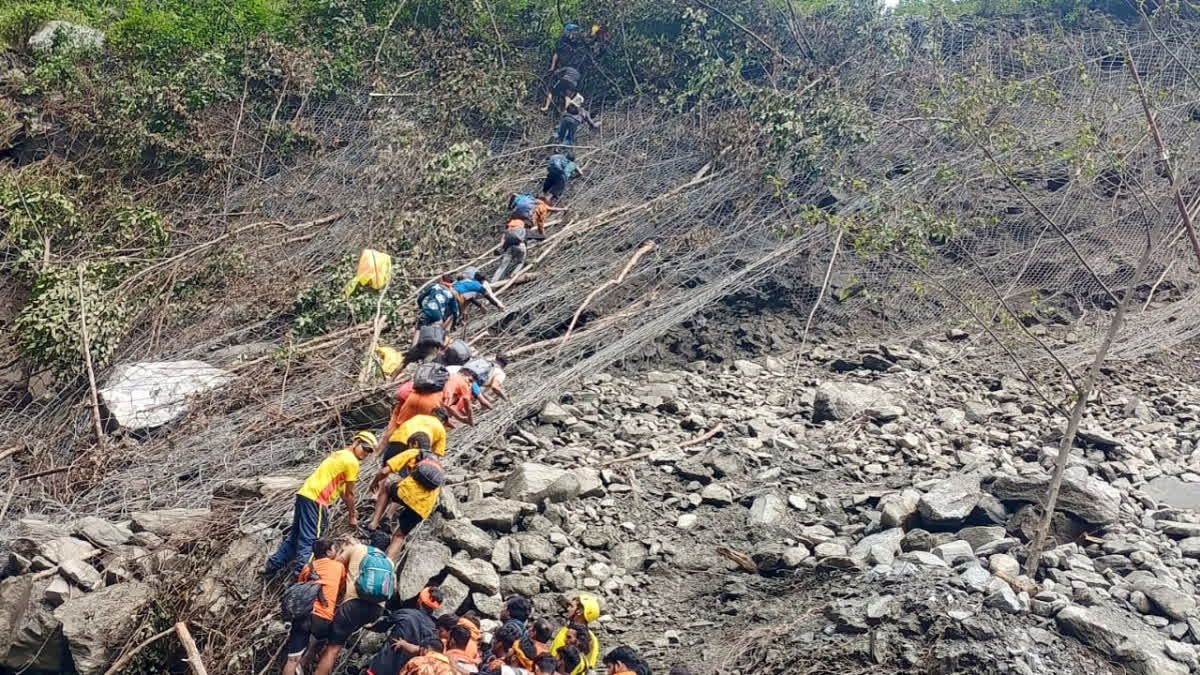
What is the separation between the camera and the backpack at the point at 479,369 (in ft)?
28.0

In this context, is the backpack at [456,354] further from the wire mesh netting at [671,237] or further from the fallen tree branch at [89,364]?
the fallen tree branch at [89,364]

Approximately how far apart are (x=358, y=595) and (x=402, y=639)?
0.35m

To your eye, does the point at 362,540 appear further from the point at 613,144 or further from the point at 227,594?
the point at 613,144

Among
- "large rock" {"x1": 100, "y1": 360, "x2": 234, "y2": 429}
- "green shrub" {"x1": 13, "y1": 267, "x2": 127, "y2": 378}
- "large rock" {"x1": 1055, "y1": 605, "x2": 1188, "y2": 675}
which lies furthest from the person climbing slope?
"large rock" {"x1": 1055, "y1": 605, "x2": 1188, "y2": 675}

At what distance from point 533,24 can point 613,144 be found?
117 inches

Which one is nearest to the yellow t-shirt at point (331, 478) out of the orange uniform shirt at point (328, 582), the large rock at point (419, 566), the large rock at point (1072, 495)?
the orange uniform shirt at point (328, 582)

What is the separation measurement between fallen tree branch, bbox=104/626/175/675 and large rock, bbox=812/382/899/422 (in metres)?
5.46

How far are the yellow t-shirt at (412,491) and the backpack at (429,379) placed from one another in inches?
22.7

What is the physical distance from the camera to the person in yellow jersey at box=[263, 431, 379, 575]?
22.4 feet

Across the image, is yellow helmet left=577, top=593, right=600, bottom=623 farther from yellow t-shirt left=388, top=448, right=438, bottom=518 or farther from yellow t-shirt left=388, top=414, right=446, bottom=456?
yellow t-shirt left=388, top=414, right=446, bottom=456

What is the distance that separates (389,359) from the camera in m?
9.43

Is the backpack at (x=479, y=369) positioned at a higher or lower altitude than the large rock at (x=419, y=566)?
higher

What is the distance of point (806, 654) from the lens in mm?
6699

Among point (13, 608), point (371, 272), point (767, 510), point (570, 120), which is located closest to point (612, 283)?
point (371, 272)
